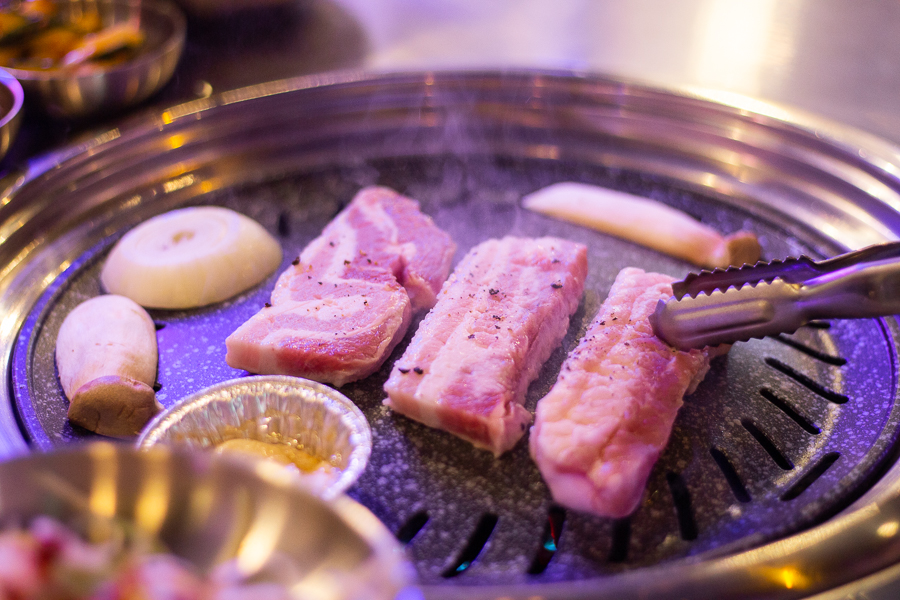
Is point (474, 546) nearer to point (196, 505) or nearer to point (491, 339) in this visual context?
point (491, 339)

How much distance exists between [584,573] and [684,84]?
7.63ft

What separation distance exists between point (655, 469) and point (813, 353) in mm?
766

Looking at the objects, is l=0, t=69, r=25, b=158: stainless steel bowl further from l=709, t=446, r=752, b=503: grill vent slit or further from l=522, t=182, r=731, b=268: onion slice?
l=709, t=446, r=752, b=503: grill vent slit

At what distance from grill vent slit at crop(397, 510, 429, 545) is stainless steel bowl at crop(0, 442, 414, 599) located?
0.63 metres

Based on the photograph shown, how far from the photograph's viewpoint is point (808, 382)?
2168 millimetres

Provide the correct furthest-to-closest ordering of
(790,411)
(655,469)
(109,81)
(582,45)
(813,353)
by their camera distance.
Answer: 1. (582,45)
2. (109,81)
3. (813,353)
4. (790,411)
5. (655,469)

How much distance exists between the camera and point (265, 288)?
251 cm

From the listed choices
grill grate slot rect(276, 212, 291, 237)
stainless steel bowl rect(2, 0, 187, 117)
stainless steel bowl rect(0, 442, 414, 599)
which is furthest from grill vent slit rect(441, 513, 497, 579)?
stainless steel bowl rect(2, 0, 187, 117)

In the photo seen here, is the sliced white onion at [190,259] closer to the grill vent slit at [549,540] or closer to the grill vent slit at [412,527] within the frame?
the grill vent slit at [412,527]

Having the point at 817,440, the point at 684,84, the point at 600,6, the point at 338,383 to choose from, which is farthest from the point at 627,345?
the point at 600,6

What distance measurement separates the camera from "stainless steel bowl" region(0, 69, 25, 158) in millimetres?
2520

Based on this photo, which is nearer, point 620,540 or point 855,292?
point 855,292

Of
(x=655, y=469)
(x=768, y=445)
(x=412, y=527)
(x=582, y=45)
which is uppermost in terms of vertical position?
(x=582, y=45)

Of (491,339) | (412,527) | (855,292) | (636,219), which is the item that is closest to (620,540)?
(412,527)
